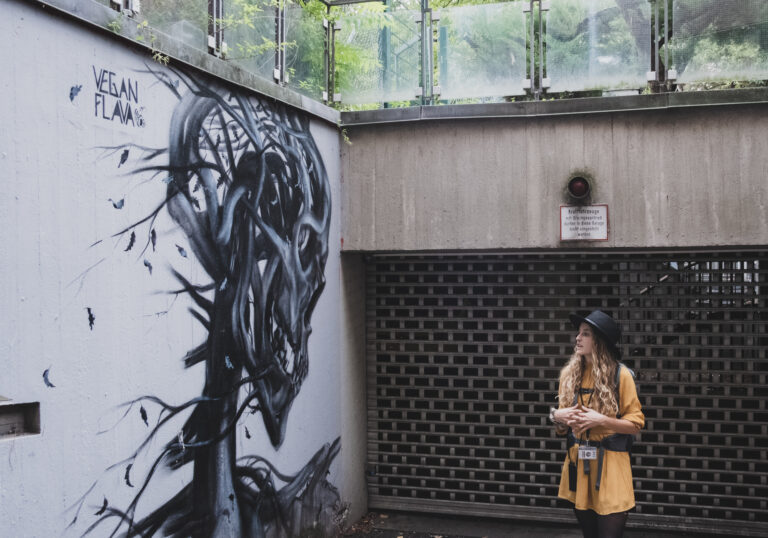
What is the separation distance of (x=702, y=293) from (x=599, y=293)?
3.14 feet

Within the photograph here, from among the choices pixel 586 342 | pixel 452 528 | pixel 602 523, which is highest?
pixel 586 342

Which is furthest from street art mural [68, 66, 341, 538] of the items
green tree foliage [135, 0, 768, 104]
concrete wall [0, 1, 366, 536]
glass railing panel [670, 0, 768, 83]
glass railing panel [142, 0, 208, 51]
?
glass railing panel [670, 0, 768, 83]

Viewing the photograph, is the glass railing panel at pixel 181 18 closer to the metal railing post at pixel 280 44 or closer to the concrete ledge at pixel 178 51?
the concrete ledge at pixel 178 51

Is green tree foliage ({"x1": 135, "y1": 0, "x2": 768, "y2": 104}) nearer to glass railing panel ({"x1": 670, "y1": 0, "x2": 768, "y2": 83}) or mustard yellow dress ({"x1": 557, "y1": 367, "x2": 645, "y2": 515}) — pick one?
glass railing panel ({"x1": 670, "y1": 0, "x2": 768, "y2": 83})

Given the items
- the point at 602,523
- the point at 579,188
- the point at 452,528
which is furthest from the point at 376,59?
the point at 452,528

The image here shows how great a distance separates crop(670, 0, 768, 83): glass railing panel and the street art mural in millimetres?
3312

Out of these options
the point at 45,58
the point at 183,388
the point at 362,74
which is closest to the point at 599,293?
the point at 362,74

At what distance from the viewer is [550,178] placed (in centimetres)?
610

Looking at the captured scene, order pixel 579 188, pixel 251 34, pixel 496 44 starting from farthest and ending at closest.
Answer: pixel 496 44, pixel 579 188, pixel 251 34

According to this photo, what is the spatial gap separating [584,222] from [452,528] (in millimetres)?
3329

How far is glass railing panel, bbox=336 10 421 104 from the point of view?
6.52 metres

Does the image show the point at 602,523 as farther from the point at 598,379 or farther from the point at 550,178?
the point at 550,178

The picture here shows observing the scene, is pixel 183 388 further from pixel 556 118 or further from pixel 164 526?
pixel 556 118

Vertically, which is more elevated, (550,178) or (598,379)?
(550,178)
